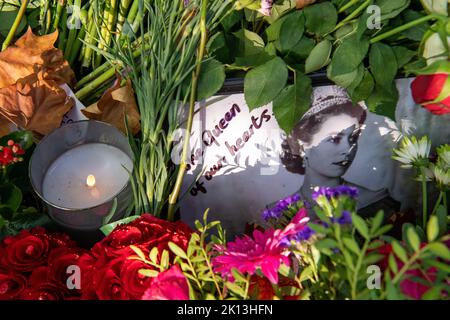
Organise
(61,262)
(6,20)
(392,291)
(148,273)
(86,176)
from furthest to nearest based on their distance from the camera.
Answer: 1. (6,20)
2. (86,176)
3. (61,262)
4. (148,273)
5. (392,291)

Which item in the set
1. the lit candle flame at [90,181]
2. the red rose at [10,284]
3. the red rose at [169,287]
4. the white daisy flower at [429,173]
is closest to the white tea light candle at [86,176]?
the lit candle flame at [90,181]

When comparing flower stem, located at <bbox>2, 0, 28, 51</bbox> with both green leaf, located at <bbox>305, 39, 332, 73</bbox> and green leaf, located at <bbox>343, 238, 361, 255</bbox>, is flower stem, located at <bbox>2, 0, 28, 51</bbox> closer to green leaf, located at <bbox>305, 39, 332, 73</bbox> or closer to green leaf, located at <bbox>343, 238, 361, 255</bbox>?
green leaf, located at <bbox>305, 39, 332, 73</bbox>

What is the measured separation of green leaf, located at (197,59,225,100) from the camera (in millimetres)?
599

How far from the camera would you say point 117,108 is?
0.65 metres

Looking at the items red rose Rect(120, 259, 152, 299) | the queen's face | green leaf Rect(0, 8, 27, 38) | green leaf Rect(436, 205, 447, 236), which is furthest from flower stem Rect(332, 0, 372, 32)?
green leaf Rect(0, 8, 27, 38)

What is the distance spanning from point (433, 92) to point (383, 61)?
0.07 metres

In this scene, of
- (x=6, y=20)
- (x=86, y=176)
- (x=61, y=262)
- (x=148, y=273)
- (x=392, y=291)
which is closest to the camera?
(x=392, y=291)

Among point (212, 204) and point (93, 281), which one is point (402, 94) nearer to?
point (212, 204)

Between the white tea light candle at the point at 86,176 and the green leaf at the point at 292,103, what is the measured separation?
0.63ft

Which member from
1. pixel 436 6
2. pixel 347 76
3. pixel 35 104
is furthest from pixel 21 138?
pixel 436 6

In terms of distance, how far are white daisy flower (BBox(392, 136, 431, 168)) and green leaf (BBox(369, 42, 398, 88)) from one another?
0.08m

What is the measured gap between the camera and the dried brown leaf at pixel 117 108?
625mm

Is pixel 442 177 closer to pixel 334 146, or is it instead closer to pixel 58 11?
pixel 334 146

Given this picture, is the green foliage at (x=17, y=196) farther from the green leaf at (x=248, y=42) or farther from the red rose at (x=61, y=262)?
the green leaf at (x=248, y=42)
